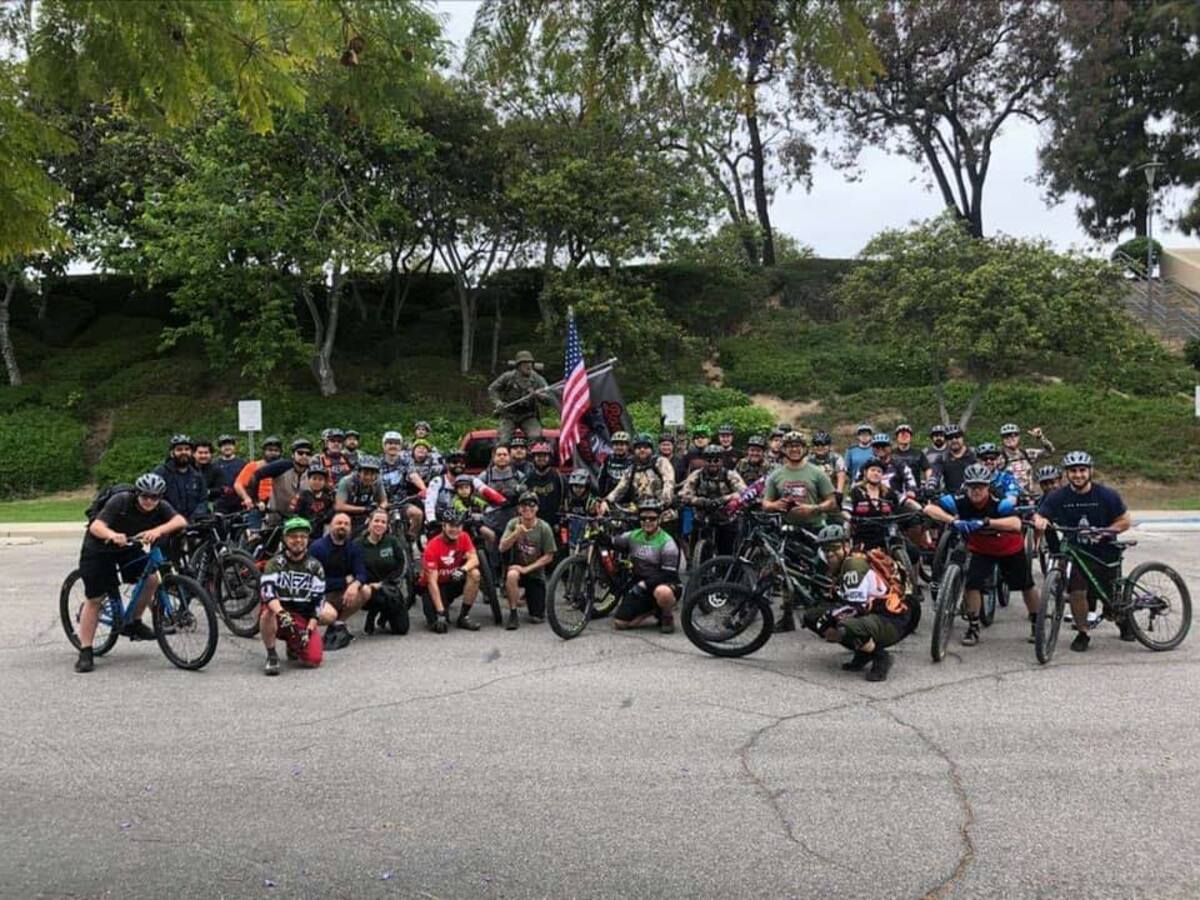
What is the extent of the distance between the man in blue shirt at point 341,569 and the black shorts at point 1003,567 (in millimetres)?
5339

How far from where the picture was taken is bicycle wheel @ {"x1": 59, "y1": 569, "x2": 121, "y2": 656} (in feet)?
24.9

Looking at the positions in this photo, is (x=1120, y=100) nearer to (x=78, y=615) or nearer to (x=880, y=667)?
(x=880, y=667)

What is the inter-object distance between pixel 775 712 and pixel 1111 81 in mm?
38686

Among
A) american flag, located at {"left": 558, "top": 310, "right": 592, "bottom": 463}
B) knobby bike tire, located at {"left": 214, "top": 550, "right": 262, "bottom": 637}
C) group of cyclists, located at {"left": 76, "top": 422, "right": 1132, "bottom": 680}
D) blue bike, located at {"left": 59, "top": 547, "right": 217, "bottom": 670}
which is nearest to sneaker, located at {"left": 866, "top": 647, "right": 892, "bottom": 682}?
group of cyclists, located at {"left": 76, "top": 422, "right": 1132, "bottom": 680}

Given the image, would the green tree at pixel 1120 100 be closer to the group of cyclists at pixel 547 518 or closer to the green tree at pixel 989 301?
the green tree at pixel 989 301

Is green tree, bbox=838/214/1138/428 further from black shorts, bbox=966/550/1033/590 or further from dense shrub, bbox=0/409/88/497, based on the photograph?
dense shrub, bbox=0/409/88/497

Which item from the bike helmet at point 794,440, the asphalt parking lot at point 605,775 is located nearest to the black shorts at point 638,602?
the asphalt parking lot at point 605,775

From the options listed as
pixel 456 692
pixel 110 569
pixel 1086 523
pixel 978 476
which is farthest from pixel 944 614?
pixel 110 569

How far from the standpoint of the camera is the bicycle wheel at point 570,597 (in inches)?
328

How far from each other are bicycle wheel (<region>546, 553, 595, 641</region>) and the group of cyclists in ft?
1.11

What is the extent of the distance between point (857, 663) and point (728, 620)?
1.08 m

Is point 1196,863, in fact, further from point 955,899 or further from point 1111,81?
point 1111,81

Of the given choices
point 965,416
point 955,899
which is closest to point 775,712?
point 955,899

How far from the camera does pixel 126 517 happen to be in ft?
24.6
